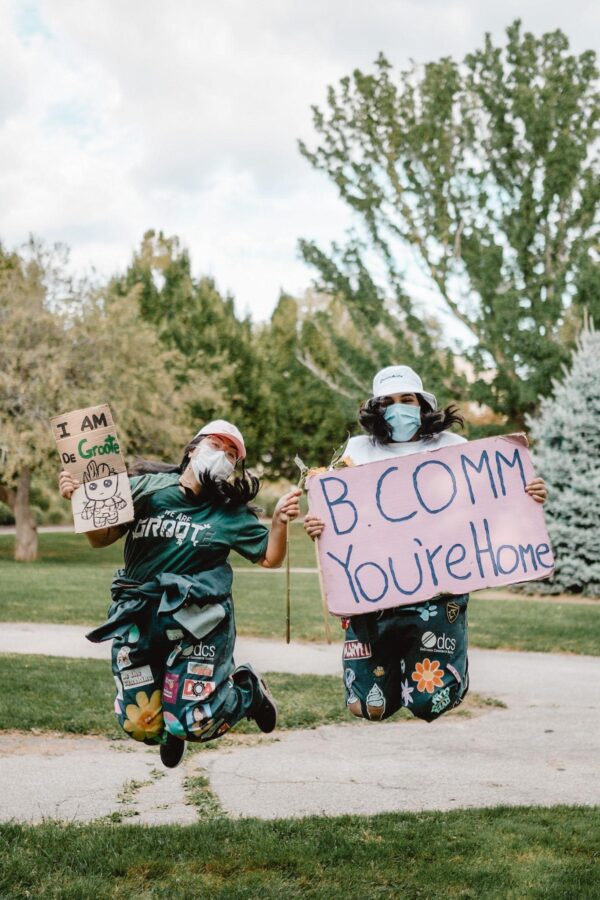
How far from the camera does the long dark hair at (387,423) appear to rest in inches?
193

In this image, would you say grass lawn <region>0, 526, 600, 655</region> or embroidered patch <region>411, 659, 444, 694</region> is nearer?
embroidered patch <region>411, 659, 444, 694</region>

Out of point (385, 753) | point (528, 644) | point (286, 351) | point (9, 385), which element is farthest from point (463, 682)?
point (286, 351)

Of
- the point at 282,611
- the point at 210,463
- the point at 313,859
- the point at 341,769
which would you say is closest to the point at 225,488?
the point at 210,463

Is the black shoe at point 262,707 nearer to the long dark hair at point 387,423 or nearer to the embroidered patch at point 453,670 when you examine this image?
the embroidered patch at point 453,670

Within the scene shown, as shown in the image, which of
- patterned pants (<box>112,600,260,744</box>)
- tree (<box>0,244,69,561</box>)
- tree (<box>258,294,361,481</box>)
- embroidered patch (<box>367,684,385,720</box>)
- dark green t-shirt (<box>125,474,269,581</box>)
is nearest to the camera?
patterned pants (<box>112,600,260,744</box>)

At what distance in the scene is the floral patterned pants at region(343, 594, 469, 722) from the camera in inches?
181

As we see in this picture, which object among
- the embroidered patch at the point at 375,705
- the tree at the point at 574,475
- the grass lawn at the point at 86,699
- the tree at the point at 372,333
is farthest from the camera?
the tree at the point at 372,333

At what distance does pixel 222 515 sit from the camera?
15.1ft

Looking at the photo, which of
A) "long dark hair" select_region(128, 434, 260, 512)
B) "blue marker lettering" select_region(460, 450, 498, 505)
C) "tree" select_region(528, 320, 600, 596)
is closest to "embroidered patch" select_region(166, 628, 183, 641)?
"long dark hair" select_region(128, 434, 260, 512)

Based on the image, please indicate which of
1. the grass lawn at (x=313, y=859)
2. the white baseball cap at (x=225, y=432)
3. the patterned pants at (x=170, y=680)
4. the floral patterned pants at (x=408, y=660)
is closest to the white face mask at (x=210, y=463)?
the white baseball cap at (x=225, y=432)

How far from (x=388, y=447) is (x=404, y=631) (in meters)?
0.91

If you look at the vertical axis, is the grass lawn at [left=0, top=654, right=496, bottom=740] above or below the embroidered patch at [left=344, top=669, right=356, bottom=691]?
below

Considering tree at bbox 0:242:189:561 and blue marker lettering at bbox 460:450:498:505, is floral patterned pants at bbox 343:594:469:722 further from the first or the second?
tree at bbox 0:242:189:561

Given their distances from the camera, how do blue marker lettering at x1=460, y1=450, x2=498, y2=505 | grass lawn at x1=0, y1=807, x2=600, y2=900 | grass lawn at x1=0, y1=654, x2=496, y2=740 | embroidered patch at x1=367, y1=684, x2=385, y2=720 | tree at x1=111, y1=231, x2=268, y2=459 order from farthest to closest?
tree at x1=111, y1=231, x2=268, y2=459 → grass lawn at x1=0, y1=654, x2=496, y2=740 → blue marker lettering at x1=460, y1=450, x2=498, y2=505 → embroidered patch at x1=367, y1=684, x2=385, y2=720 → grass lawn at x1=0, y1=807, x2=600, y2=900
